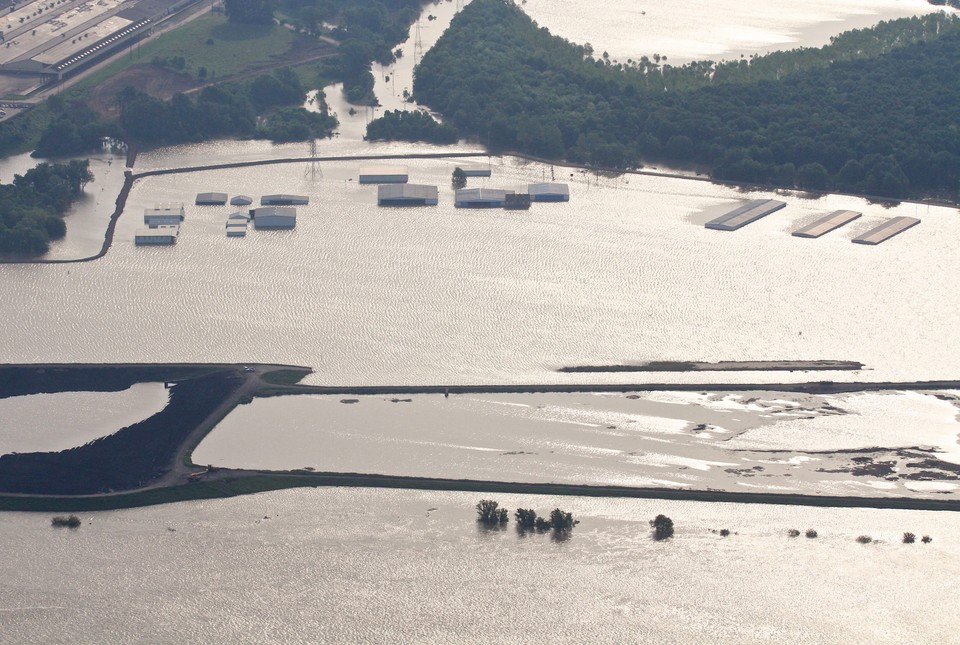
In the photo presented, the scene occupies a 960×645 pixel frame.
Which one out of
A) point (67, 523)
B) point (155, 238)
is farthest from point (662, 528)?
point (155, 238)

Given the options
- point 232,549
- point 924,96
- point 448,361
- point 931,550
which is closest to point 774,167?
point 924,96

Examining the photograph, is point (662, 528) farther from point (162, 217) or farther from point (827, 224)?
point (162, 217)

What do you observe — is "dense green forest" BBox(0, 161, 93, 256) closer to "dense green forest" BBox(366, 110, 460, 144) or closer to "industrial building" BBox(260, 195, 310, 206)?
"industrial building" BBox(260, 195, 310, 206)

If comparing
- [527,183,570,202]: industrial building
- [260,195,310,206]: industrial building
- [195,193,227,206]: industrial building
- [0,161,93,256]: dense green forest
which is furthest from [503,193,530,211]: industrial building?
[0,161,93,256]: dense green forest

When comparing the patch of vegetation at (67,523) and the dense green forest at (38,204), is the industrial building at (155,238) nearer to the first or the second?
the dense green forest at (38,204)

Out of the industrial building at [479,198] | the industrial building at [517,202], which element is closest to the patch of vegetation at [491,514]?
the industrial building at [517,202]

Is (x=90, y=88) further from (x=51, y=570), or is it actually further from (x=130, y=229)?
(x=51, y=570)
